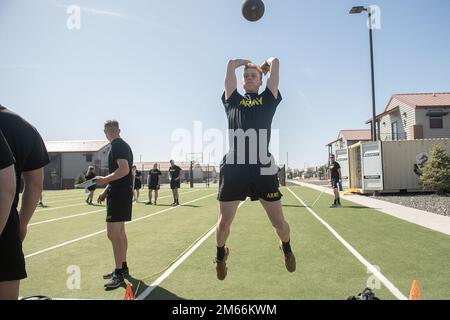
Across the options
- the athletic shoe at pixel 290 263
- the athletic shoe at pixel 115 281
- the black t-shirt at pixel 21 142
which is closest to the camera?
the black t-shirt at pixel 21 142

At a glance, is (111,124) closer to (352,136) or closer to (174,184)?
(174,184)

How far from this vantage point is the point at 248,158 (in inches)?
150

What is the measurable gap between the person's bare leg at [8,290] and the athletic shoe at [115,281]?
2.87 meters

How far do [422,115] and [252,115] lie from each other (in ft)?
99.9

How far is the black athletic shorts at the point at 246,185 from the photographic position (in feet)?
12.2

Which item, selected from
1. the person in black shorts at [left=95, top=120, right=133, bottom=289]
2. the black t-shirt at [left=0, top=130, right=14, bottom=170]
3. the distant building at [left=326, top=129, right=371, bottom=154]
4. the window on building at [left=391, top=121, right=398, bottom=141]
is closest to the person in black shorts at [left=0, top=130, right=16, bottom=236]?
the black t-shirt at [left=0, top=130, right=14, bottom=170]

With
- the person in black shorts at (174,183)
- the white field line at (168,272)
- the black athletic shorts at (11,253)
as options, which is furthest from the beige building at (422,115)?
the black athletic shorts at (11,253)

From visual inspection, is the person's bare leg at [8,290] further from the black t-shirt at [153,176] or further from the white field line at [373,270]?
the black t-shirt at [153,176]

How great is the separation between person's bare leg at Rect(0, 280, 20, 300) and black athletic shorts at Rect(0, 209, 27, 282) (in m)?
0.03

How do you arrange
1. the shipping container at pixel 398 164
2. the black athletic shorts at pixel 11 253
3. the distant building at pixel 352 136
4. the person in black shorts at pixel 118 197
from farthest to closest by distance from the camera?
1. the distant building at pixel 352 136
2. the shipping container at pixel 398 164
3. the person in black shorts at pixel 118 197
4. the black athletic shorts at pixel 11 253

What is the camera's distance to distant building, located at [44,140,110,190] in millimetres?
58781

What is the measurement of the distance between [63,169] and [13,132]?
63.7 meters
